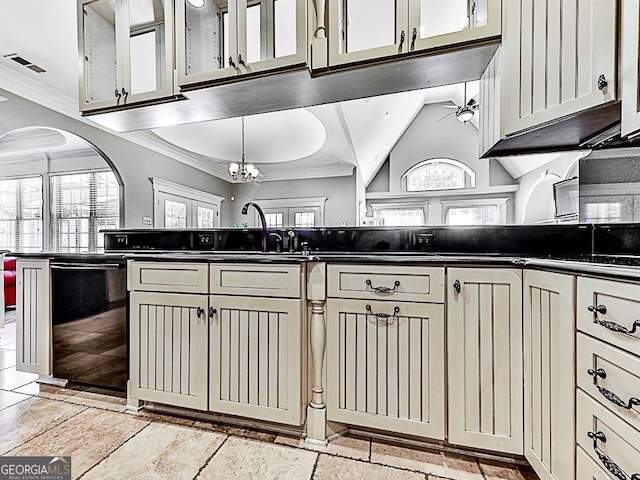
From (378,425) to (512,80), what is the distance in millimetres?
1590

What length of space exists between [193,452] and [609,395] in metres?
1.55

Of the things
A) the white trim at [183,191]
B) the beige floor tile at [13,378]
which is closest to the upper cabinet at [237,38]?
the beige floor tile at [13,378]

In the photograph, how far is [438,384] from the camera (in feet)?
4.49

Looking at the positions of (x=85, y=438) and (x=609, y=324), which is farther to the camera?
(x=85, y=438)

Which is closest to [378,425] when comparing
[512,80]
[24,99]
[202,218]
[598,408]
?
[598,408]

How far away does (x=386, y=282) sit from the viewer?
142cm

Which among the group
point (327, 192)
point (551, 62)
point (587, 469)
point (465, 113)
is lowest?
point (587, 469)

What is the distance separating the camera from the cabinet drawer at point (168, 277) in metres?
1.62

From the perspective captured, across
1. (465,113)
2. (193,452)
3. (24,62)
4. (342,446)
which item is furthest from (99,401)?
(465,113)

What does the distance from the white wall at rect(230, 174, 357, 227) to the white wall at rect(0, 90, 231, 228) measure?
1375 millimetres

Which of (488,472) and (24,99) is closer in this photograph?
(488,472)

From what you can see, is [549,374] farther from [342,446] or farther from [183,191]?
[183,191]

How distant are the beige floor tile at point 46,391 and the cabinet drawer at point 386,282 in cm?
181

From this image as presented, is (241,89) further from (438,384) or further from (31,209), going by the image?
(31,209)
